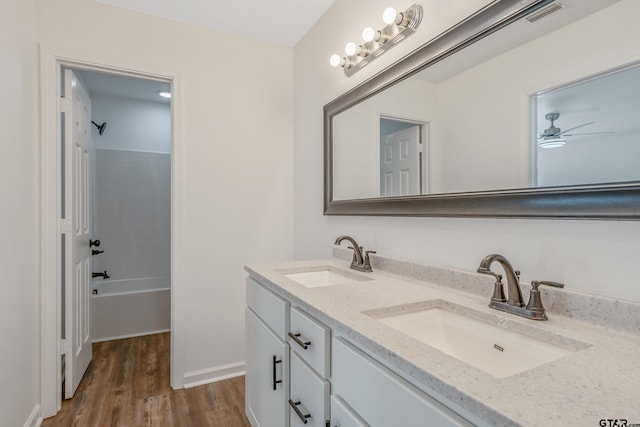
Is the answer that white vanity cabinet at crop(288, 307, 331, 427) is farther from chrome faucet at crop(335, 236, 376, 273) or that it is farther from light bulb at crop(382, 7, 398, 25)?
light bulb at crop(382, 7, 398, 25)

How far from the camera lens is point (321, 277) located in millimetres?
1809

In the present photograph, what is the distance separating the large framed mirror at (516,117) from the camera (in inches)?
33.0

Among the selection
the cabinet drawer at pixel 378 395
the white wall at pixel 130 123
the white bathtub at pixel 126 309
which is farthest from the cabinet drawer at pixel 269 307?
the white wall at pixel 130 123

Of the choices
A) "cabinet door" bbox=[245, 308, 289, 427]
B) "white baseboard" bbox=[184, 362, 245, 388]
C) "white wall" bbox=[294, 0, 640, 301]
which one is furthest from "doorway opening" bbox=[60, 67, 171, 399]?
"cabinet door" bbox=[245, 308, 289, 427]

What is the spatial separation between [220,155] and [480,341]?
6.41 feet

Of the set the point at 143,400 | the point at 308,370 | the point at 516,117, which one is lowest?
the point at 143,400

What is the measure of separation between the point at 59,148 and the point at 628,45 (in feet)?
8.33

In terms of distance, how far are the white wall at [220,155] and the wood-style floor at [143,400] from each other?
0.65 ft

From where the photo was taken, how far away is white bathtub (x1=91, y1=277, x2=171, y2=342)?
301 cm

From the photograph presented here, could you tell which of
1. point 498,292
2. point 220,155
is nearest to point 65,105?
point 220,155

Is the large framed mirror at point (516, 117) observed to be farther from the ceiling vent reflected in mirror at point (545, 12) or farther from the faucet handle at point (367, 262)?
the faucet handle at point (367, 262)

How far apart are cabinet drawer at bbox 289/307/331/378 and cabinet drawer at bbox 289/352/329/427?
31 mm

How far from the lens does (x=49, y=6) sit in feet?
6.26

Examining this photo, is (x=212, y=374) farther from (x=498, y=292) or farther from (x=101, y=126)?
(x=101, y=126)
